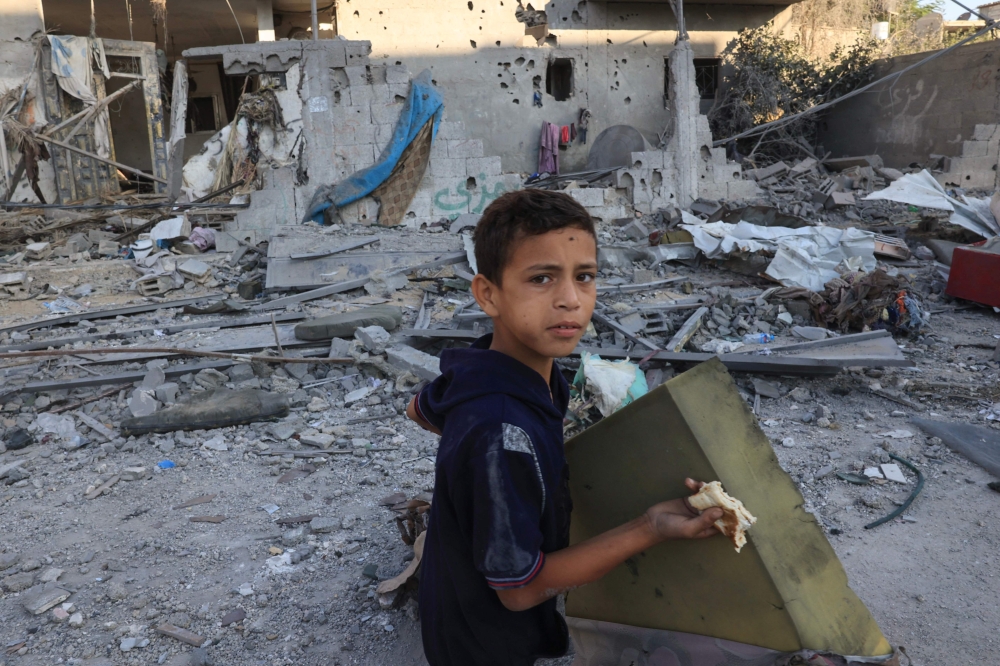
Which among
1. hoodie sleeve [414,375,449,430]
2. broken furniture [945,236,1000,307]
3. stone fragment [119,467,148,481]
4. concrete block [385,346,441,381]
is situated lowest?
stone fragment [119,467,148,481]

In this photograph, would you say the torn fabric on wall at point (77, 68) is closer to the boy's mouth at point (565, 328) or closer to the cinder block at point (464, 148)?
the cinder block at point (464, 148)

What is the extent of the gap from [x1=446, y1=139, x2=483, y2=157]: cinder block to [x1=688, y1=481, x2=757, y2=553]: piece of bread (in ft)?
35.6

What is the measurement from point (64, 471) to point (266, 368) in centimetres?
166

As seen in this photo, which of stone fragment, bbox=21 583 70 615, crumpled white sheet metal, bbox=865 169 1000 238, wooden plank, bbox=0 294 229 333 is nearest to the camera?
stone fragment, bbox=21 583 70 615

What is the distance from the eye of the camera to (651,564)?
4.89 ft

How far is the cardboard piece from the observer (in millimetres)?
1341

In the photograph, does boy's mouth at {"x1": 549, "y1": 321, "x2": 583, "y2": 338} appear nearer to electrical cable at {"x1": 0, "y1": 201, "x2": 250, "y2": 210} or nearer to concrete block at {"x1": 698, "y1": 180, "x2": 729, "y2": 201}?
electrical cable at {"x1": 0, "y1": 201, "x2": 250, "y2": 210}

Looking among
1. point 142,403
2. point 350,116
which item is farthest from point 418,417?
point 350,116

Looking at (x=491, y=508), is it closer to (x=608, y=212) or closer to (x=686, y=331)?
(x=686, y=331)

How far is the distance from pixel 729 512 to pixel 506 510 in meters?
0.41

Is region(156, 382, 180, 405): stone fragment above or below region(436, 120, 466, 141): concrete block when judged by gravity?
below

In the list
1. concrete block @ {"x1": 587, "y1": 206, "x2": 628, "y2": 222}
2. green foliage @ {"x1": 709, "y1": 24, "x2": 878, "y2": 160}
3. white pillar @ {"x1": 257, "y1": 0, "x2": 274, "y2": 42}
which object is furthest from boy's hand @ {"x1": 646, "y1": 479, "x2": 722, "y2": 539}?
green foliage @ {"x1": 709, "y1": 24, "x2": 878, "y2": 160}

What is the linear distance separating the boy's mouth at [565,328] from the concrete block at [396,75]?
34.1 ft

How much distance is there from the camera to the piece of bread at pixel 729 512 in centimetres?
123
